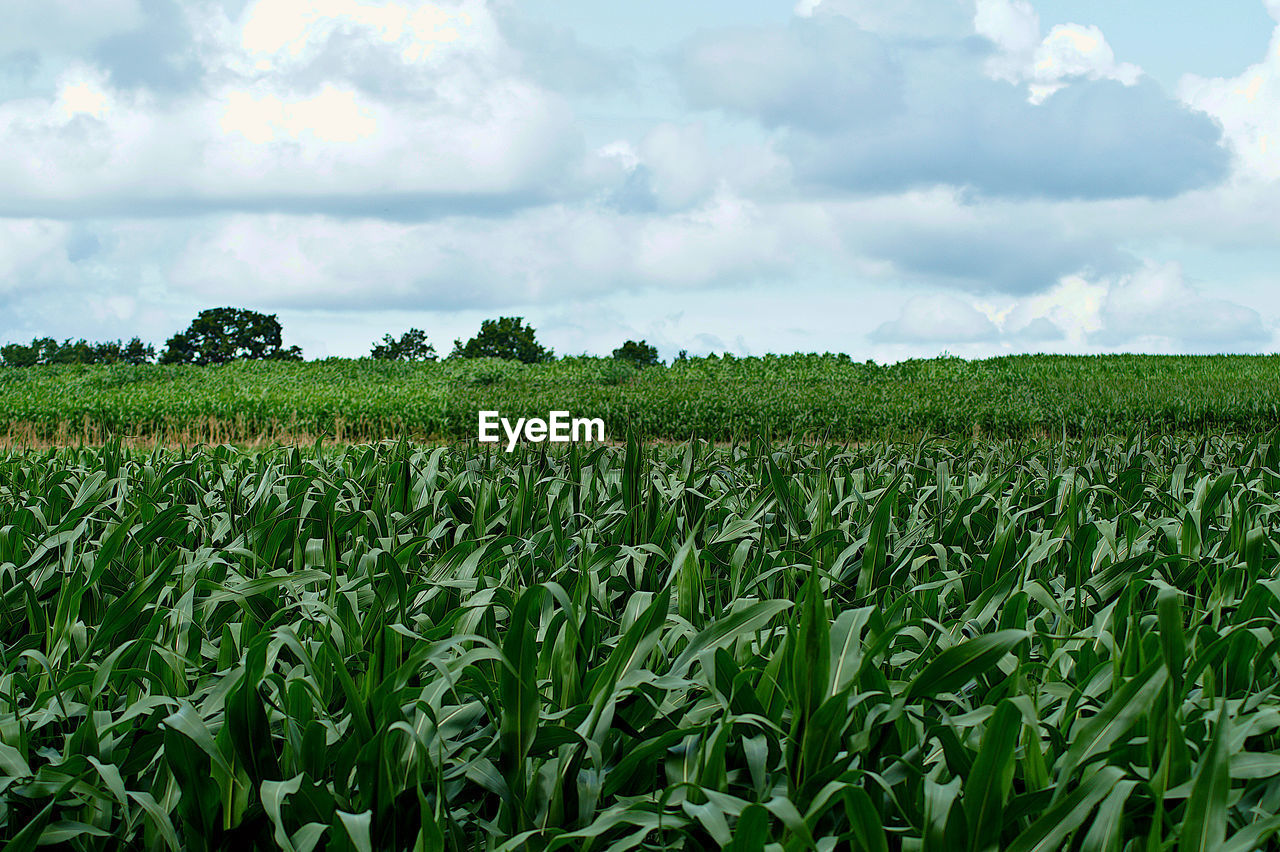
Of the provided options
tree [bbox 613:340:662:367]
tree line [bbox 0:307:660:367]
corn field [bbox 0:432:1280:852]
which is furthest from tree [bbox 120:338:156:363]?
corn field [bbox 0:432:1280:852]

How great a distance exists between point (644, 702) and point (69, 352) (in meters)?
71.5

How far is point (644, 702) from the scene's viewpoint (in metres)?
1.82

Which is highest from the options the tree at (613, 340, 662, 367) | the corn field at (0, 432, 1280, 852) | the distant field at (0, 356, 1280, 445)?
the tree at (613, 340, 662, 367)

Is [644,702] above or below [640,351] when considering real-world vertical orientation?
below

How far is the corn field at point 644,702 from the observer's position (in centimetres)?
147

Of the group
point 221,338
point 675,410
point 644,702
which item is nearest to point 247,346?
point 221,338

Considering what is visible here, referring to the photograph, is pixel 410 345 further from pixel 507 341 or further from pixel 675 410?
pixel 675 410

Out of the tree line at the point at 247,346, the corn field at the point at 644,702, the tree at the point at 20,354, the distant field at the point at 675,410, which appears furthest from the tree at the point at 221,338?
the corn field at the point at 644,702

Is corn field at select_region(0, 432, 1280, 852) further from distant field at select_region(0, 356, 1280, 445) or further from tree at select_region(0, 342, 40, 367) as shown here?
tree at select_region(0, 342, 40, 367)

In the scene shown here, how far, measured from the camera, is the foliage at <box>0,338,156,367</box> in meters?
59.8

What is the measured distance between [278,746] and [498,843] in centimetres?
65

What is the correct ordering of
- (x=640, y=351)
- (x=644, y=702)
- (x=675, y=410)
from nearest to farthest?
(x=644, y=702), (x=675, y=410), (x=640, y=351)

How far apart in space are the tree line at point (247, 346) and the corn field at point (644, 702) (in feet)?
157

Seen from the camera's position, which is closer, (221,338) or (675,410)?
(675,410)
